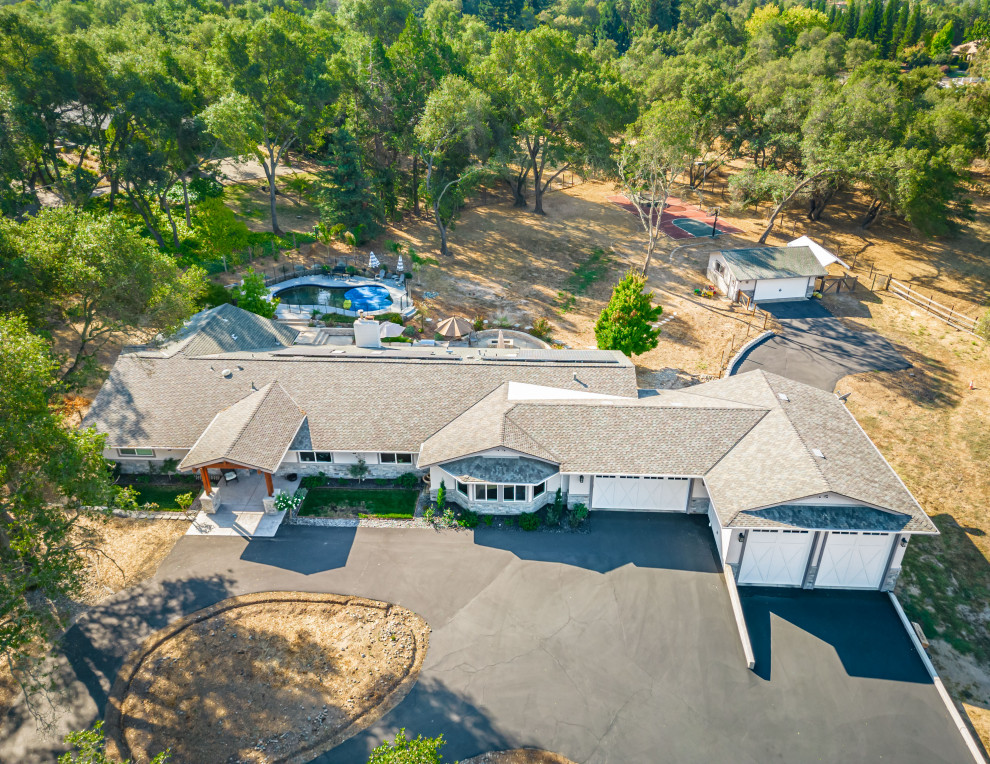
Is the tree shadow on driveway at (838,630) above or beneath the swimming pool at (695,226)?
beneath

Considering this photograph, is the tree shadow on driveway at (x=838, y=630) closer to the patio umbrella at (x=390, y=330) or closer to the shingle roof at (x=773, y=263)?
the patio umbrella at (x=390, y=330)

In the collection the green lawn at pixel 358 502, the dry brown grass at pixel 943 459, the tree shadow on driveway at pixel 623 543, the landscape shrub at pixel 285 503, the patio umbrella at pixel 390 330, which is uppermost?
the patio umbrella at pixel 390 330

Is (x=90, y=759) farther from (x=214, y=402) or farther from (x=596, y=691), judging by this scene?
Result: (x=214, y=402)

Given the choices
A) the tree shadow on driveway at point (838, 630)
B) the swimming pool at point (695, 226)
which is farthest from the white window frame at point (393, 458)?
the swimming pool at point (695, 226)

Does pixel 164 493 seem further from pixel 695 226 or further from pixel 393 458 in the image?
pixel 695 226

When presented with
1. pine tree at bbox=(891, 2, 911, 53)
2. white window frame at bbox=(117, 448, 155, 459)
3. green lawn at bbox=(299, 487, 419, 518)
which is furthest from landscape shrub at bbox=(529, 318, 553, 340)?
pine tree at bbox=(891, 2, 911, 53)

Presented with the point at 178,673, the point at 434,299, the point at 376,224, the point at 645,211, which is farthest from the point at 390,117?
the point at 178,673
